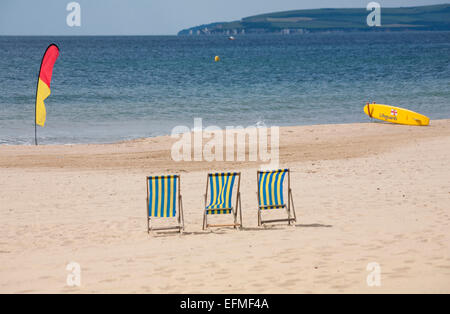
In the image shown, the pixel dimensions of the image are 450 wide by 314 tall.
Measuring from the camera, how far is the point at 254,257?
6.73m

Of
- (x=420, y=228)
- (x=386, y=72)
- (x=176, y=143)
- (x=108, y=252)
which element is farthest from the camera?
(x=386, y=72)

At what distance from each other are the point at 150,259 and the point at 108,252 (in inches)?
27.6

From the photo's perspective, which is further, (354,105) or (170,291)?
(354,105)

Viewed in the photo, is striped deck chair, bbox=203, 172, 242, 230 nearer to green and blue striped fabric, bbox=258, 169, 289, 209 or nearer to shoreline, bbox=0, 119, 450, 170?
green and blue striped fabric, bbox=258, 169, 289, 209

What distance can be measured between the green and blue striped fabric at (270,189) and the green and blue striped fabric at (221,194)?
0.48 meters

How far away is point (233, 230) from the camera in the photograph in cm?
831

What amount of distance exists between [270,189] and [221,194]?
727 mm

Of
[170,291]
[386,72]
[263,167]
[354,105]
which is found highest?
[386,72]

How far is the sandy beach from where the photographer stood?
5895 mm

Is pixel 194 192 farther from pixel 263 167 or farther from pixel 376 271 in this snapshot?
pixel 376 271

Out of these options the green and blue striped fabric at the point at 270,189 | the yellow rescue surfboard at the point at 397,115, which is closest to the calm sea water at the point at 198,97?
the yellow rescue surfboard at the point at 397,115

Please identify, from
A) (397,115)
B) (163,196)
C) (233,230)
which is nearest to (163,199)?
(163,196)

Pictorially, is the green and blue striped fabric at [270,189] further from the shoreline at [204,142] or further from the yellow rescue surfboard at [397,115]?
the yellow rescue surfboard at [397,115]
